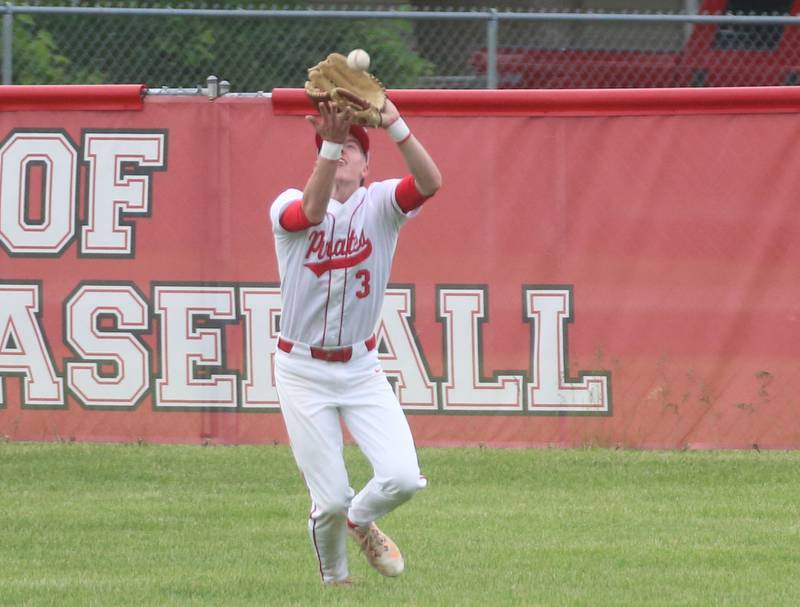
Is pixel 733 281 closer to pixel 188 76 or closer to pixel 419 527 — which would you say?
pixel 419 527

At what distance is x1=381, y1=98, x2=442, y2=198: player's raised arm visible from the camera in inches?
208

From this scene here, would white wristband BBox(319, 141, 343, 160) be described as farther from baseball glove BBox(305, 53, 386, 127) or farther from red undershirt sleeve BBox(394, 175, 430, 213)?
red undershirt sleeve BBox(394, 175, 430, 213)

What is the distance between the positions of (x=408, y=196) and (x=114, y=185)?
397 cm

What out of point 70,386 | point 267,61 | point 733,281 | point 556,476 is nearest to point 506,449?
point 556,476

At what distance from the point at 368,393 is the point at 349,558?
1.13 meters

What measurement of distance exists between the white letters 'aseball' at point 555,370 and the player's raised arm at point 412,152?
3494 mm

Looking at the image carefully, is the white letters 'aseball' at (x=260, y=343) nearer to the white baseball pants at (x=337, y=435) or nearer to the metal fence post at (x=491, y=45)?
the metal fence post at (x=491, y=45)

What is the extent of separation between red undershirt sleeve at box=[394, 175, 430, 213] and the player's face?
16cm

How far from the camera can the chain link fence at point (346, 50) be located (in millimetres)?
13336

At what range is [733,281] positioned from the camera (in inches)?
346

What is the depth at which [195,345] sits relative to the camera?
29.7 feet

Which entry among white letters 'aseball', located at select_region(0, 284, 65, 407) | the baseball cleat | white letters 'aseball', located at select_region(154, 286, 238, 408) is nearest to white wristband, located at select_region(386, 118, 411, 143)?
the baseball cleat

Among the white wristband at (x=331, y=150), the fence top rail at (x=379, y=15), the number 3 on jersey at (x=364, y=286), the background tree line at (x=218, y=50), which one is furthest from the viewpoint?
the background tree line at (x=218, y=50)

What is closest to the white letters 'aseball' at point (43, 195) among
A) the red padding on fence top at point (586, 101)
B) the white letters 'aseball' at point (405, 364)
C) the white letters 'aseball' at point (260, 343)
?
the white letters 'aseball' at point (260, 343)
